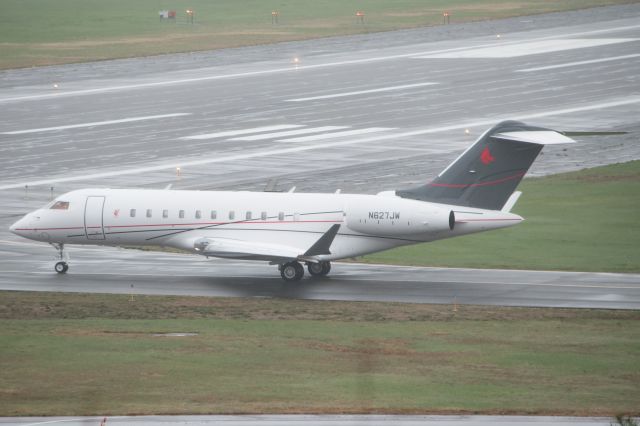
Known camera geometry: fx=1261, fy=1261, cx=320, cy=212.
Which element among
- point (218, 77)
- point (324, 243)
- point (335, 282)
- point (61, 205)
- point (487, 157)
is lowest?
point (335, 282)

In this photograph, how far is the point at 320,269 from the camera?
48031 mm

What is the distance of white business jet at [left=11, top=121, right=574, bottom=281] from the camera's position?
45156 mm

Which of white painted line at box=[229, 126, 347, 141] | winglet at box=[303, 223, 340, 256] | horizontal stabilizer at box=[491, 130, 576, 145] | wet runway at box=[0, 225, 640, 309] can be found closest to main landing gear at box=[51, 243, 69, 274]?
wet runway at box=[0, 225, 640, 309]

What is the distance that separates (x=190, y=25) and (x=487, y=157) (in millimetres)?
87310

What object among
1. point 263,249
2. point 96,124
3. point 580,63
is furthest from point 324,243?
point 580,63

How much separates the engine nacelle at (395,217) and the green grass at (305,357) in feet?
11.6

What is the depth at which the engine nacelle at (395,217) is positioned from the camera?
44906 millimetres

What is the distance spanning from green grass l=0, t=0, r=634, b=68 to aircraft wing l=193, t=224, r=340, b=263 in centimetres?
6534

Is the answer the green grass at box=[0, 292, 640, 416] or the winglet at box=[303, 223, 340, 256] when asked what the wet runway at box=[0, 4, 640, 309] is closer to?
the winglet at box=[303, 223, 340, 256]

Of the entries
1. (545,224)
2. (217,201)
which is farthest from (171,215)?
(545,224)

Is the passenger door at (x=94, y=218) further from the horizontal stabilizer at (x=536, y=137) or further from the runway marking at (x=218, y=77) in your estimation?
the runway marking at (x=218, y=77)

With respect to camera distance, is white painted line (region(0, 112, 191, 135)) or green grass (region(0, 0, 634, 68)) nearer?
white painted line (region(0, 112, 191, 135))

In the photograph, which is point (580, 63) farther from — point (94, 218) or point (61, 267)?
point (61, 267)

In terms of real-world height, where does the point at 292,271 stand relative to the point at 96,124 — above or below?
below
